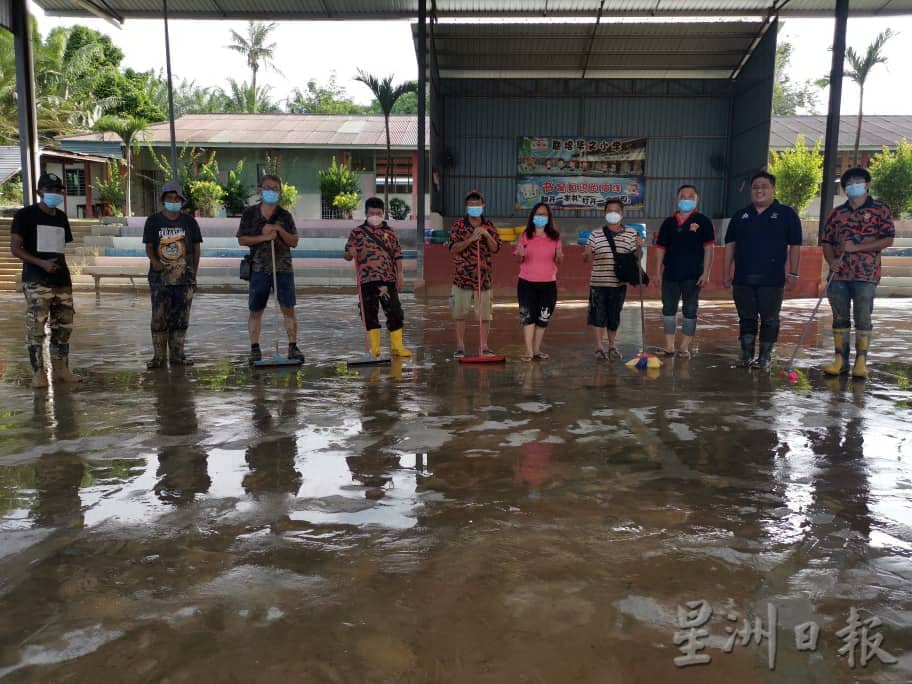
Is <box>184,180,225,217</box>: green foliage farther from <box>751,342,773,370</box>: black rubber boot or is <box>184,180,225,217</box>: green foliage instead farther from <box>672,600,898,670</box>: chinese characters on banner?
<box>672,600,898,670</box>: chinese characters on banner

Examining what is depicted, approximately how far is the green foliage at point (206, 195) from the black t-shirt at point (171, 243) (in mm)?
16958

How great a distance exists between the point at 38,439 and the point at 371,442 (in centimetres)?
201

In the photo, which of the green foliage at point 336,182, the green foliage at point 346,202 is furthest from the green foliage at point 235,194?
the green foliage at point 346,202

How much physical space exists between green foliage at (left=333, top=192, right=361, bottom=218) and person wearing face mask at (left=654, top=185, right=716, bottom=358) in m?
17.3

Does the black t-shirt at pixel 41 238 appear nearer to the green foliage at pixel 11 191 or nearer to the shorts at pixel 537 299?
the shorts at pixel 537 299

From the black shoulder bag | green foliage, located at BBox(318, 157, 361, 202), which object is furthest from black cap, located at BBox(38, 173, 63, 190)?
green foliage, located at BBox(318, 157, 361, 202)

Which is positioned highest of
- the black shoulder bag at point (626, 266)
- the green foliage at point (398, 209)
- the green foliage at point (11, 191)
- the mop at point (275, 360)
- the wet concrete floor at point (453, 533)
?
the green foliage at point (11, 191)

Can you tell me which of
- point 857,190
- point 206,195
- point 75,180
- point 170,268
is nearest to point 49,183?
point 170,268

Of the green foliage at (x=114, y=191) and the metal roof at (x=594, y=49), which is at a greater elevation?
the metal roof at (x=594, y=49)

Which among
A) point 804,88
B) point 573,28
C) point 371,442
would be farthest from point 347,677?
point 804,88

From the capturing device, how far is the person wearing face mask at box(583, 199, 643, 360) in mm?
7230

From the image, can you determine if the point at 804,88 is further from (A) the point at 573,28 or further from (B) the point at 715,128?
(A) the point at 573,28

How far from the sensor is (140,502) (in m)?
3.34

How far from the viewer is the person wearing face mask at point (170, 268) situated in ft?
21.9
